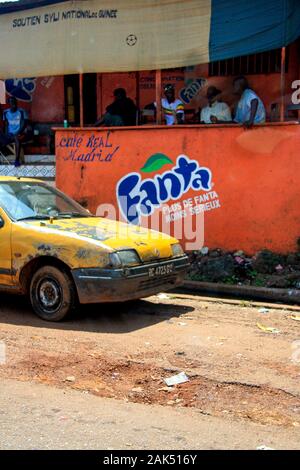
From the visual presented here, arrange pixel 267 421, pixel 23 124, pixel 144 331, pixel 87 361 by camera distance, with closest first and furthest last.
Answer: pixel 267 421
pixel 87 361
pixel 144 331
pixel 23 124

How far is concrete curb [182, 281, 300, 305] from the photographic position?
7.73 metres

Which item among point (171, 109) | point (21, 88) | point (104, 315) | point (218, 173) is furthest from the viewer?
point (21, 88)

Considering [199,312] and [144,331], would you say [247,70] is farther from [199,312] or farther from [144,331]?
[144,331]

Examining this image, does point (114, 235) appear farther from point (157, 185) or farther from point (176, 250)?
point (157, 185)

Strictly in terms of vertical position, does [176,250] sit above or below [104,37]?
below

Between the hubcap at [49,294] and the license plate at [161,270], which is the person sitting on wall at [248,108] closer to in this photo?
the license plate at [161,270]

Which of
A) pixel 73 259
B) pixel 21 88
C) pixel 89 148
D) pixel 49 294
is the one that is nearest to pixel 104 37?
pixel 89 148

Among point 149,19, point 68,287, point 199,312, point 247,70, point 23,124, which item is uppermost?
point 149,19

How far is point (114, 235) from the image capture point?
20.6 ft

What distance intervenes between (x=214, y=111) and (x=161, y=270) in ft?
15.6

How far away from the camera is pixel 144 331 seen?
592 centimetres

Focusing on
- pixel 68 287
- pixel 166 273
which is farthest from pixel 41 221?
pixel 166 273
